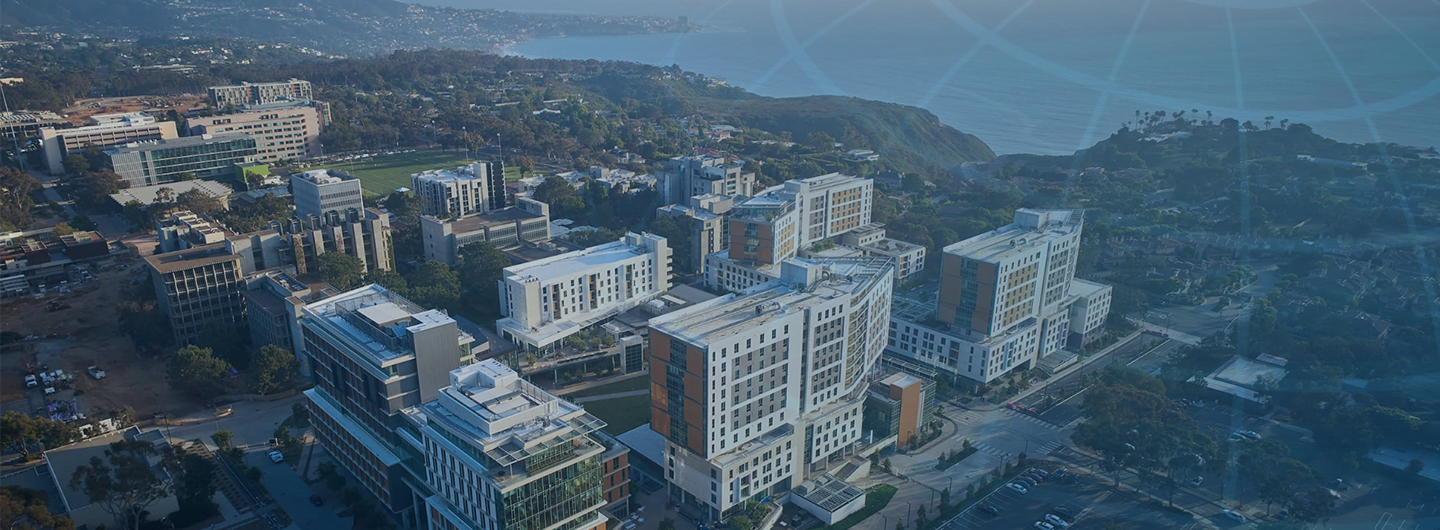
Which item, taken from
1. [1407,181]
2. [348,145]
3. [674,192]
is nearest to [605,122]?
[348,145]

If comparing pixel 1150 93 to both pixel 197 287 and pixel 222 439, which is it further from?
pixel 222 439

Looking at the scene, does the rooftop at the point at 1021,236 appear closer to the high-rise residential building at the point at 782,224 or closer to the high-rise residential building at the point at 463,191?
the high-rise residential building at the point at 782,224

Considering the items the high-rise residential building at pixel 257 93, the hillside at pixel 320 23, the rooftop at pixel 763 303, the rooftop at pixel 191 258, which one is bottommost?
the rooftop at pixel 191 258

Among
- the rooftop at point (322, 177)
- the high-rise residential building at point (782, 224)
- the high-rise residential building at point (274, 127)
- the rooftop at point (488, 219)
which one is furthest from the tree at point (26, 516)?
the high-rise residential building at point (274, 127)

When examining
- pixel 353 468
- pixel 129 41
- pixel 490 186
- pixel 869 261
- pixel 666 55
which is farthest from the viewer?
pixel 666 55

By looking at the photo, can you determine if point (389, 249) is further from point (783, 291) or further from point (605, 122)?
point (605, 122)

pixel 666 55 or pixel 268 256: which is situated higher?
pixel 666 55

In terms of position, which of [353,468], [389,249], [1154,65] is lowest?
[353,468]
